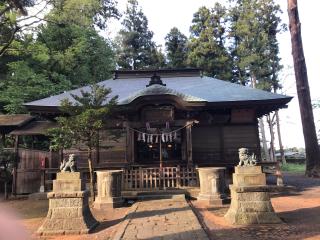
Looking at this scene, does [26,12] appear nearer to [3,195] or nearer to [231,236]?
[3,195]

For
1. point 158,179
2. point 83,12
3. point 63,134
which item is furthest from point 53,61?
point 158,179

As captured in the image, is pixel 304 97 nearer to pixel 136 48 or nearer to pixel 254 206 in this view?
pixel 254 206

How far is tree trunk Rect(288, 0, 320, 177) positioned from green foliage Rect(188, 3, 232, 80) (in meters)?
17.4

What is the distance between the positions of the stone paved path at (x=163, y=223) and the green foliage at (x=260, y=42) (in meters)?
27.2

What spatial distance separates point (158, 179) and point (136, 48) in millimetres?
32873

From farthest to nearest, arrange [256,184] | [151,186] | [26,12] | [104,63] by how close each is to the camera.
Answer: [104,63]
[26,12]
[151,186]
[256,184]

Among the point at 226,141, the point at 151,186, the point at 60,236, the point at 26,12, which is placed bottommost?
the point at 60,236

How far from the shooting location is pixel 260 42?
35938 mm

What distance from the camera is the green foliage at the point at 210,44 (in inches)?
1496

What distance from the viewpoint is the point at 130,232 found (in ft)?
26.0

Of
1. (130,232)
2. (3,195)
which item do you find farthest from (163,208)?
(3,195)

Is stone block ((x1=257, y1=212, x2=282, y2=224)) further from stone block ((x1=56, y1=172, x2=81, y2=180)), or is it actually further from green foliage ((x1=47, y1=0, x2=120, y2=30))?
green foliage ((x1=47, y1=0, x2=120, y2=30))

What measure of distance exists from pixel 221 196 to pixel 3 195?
10877 millimetres

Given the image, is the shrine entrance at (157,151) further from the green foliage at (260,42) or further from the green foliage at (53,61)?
the green foliage at (260,42)
